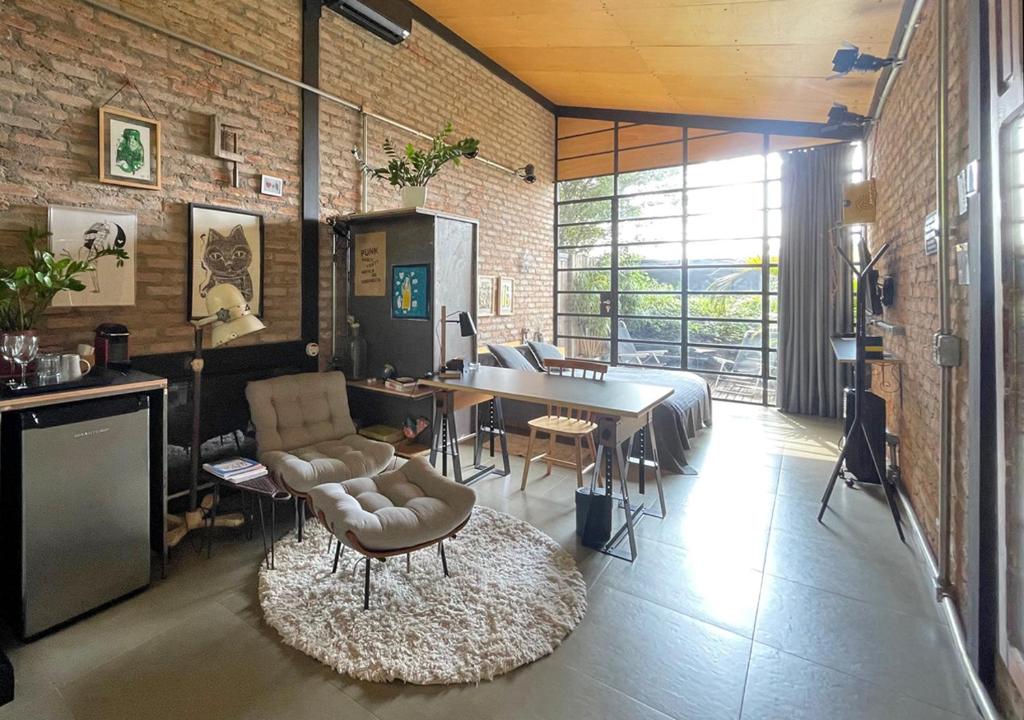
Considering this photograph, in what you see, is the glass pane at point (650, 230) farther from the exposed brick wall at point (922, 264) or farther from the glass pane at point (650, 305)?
the exposed brick wall at point (922, 264)

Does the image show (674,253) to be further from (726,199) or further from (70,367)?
(70,367)

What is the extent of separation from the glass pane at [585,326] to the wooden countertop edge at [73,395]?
6.02m

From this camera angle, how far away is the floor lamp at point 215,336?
281 centimetres

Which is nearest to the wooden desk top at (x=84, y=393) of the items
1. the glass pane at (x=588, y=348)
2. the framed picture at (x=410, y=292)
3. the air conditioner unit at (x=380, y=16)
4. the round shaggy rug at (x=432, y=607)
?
the round shaggy rug at (x=432, y=607)

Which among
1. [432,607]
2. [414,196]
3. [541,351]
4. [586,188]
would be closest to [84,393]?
[432,607]

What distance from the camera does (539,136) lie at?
23.7 feet

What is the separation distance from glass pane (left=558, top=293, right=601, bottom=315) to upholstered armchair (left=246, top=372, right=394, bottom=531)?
4.85 metres

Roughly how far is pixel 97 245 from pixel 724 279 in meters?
6.38

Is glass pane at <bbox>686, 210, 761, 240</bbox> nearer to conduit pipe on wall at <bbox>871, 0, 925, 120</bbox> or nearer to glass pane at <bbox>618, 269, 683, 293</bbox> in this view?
glass pane at <bbox>618, 269, 683, 293</bbox>

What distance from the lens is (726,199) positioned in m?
6.67

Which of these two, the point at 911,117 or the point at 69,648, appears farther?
the point at 911,117

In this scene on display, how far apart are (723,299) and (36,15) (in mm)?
6689

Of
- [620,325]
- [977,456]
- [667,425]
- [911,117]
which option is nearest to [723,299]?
[620,325]

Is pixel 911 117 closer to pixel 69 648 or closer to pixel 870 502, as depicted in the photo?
pixel 870 502
